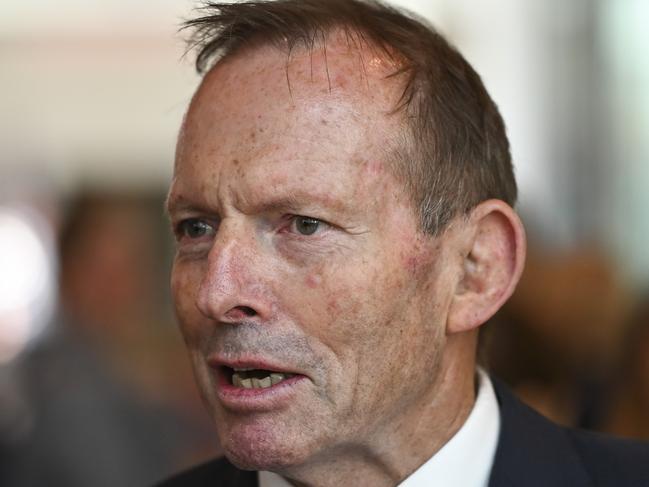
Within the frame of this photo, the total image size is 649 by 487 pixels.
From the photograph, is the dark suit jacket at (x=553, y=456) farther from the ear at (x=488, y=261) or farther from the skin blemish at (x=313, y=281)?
the skin blemish at (x=313, y=281)

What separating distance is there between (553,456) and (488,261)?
1.38 feet

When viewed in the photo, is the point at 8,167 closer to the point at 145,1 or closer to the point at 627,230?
the point at 145,1

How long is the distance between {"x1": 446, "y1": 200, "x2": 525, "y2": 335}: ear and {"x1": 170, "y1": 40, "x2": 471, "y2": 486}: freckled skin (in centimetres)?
5

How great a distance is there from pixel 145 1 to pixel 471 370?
779 centimetres

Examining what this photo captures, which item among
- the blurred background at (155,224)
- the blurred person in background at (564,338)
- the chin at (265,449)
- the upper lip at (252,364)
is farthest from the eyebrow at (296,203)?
the blurred person in background at (564,338)

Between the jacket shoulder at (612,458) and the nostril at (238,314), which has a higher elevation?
the nostril at (238,314)

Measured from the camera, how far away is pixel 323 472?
243 centimetres

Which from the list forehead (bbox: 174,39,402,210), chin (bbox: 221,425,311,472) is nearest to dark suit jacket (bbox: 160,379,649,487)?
chin (bbox: 221,425,311,472)

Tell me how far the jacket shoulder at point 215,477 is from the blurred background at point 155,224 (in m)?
1.16

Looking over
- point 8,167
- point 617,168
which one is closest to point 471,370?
point 617,168

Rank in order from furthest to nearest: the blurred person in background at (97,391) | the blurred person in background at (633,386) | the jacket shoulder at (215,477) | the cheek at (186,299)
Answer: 1. the blurred person in background at (97,391)
2. the blurred person in background at (633,386)
3. the jacket shoulder at (215,477)
4. the cheek at (186,299)

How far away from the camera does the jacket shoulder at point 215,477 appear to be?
2756 mm

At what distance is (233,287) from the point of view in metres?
2.27

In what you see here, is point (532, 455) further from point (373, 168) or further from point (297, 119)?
point (297, 119)
